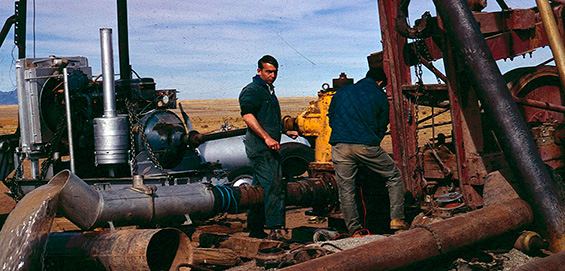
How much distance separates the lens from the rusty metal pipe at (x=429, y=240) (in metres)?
4.73

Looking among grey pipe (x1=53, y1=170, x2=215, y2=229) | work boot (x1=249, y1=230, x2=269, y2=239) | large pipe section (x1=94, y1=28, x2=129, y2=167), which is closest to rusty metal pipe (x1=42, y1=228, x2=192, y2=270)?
grey pipe (x1=53, y1=170, x2=215, y2=229)

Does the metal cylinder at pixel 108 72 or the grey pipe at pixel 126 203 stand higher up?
the metal cylinder at pixel 108 72

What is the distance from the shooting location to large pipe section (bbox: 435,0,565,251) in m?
6.54

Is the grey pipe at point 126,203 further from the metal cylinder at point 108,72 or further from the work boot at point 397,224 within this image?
the metal cylinder at point 108,72

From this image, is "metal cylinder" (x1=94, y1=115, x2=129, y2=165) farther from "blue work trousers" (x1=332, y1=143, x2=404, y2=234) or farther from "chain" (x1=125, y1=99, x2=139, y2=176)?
"blue work trousers" (x1=332, y1=143, x2=404, y2=234)

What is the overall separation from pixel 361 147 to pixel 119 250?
296 cm

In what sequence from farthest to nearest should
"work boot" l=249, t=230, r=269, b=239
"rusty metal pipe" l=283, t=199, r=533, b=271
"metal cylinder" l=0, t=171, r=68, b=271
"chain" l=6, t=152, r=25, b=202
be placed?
"chain" l=6, t=152, r=25, b=202 < "work boot" l=249, t=230, r=269, b=239 < "metal cylinder" l=0, t=171, r=68, b=271 < "rusty metal pipe" l=283, t=199, r=533, b=271

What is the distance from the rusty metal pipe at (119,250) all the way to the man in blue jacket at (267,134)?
1527 mm

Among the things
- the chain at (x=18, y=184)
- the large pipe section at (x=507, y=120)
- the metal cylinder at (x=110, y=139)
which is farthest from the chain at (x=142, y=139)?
the large pipe section at (x=507, y=120)

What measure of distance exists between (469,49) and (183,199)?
363 cm

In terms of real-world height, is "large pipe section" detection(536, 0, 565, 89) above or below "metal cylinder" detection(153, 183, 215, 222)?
above

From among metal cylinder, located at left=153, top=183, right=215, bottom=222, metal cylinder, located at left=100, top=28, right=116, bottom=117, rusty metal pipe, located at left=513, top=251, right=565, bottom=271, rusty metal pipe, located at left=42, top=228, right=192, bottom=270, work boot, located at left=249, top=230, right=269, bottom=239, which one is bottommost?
work boot, located at left=249, top=230, right=269, bottom=239

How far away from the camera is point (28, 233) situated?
506cm

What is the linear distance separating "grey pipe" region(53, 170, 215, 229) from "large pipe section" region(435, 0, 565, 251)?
3.35 meters
